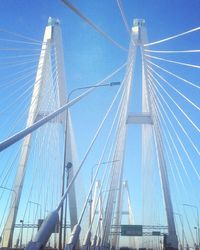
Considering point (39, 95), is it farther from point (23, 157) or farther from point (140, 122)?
point (140, 122)

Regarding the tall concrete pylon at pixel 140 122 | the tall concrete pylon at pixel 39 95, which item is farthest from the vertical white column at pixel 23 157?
the tall concrete pylon at pixel 140 122

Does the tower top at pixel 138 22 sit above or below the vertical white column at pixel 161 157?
above

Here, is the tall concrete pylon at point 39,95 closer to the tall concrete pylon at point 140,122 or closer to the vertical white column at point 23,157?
the vertical white column at point 23,157

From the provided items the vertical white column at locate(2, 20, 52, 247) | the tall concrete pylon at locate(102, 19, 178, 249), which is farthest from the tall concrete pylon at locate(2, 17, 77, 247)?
the tall concrete pylon at locate(102, 19, 178, 249)

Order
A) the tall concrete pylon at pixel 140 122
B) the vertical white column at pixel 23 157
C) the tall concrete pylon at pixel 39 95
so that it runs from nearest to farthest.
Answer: the vertical white column at pixel 23 157 → the tall concrete pylon at pixel 39 95 → the tall concrete pylon at pixel 140 122

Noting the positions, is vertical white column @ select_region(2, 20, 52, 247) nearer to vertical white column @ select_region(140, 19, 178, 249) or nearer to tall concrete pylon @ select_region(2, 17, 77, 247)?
tall concrete pylon @ select_region(2, 17, 77, 247)

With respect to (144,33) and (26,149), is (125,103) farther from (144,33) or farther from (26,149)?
(26,149)

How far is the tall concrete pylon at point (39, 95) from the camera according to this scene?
29703mm

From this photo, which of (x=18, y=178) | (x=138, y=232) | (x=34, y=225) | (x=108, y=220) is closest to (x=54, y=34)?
(x=18, y=178)

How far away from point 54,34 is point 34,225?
30.1 m

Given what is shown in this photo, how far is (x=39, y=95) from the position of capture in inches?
1217

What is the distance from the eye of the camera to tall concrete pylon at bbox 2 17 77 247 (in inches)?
1169

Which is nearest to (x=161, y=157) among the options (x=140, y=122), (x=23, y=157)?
(x=140, y=122)

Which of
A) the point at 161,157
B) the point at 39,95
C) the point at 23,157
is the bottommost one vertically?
the point at 23,157
